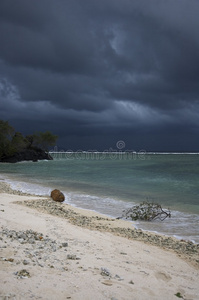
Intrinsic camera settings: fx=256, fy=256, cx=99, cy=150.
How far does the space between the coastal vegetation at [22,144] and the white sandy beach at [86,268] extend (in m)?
79.8

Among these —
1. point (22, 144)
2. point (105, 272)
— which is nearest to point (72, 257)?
point (105, 272)

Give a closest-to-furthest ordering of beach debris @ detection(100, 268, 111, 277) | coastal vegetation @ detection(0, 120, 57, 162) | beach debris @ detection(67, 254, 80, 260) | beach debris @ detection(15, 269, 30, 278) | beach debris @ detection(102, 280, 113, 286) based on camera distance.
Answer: beach debris @ detection(15, 269, 30, 278) < beach debris @ detection(102, 280, 113, 286) < beach debris @ detection(100, 268, 111, 277) < beach debris @ detection(67, 254, 80, 260) < coastal vegetation @ detection(0, 120, 57, 162)

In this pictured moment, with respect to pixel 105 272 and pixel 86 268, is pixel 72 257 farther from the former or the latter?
pixel 105 272

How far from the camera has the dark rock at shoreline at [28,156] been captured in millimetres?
84625

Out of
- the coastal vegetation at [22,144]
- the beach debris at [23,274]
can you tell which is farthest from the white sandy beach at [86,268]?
the coastal vegetation at [22,144]

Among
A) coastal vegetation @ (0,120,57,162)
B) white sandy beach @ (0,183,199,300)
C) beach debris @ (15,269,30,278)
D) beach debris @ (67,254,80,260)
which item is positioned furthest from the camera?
coastal vegetation @ (0,120,57,162)

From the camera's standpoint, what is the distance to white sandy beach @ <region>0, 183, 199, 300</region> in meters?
4.43

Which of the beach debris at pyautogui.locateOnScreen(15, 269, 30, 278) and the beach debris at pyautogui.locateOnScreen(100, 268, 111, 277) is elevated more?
the beach debris at pyautogui.locateOnScreen(15, 269, 30, 278)

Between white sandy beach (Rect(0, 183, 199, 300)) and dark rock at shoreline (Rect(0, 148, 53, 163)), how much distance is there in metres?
80.8

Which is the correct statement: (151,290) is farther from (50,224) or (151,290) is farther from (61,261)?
(50,224)

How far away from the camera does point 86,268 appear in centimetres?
543

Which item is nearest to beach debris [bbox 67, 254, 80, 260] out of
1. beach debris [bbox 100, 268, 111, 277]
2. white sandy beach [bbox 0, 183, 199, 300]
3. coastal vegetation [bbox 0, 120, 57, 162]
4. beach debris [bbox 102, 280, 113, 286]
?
white sandy beach [bbox 0, 183, 199, 300]

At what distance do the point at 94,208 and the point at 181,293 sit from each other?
1098 cm

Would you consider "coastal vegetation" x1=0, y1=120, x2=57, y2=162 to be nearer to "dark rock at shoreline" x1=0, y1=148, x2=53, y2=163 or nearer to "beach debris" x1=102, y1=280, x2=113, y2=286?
"dark rock at shoreline" x1=0, y1=148, x2=53, y2=163
